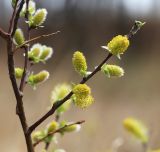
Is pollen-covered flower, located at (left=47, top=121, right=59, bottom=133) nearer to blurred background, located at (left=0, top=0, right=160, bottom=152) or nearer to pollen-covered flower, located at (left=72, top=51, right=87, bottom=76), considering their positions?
pollen-covered flower, located at (left=72, top=51, right=87, bottom=76)

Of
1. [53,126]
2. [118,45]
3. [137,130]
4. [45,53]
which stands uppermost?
[118,45]

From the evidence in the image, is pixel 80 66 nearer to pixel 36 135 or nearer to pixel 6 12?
pixel 36 135

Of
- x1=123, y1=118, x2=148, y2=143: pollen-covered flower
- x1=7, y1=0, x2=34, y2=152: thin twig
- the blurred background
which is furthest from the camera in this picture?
the blurred background

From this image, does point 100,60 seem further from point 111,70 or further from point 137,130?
point 111,70

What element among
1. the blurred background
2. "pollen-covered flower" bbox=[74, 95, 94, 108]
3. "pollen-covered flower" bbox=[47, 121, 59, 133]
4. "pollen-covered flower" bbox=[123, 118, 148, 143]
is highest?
"pollen-covered flower" bbox=[74, 95, 94, 108]

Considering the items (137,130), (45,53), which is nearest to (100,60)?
(137,130)

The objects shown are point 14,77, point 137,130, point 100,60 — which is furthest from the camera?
point 100,60

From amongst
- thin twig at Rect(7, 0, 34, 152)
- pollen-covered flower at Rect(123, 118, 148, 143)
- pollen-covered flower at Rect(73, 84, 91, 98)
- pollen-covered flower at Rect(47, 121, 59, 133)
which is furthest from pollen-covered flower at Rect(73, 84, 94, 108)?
pollen-covered flower at Rect(123, 118, 148, 143)
